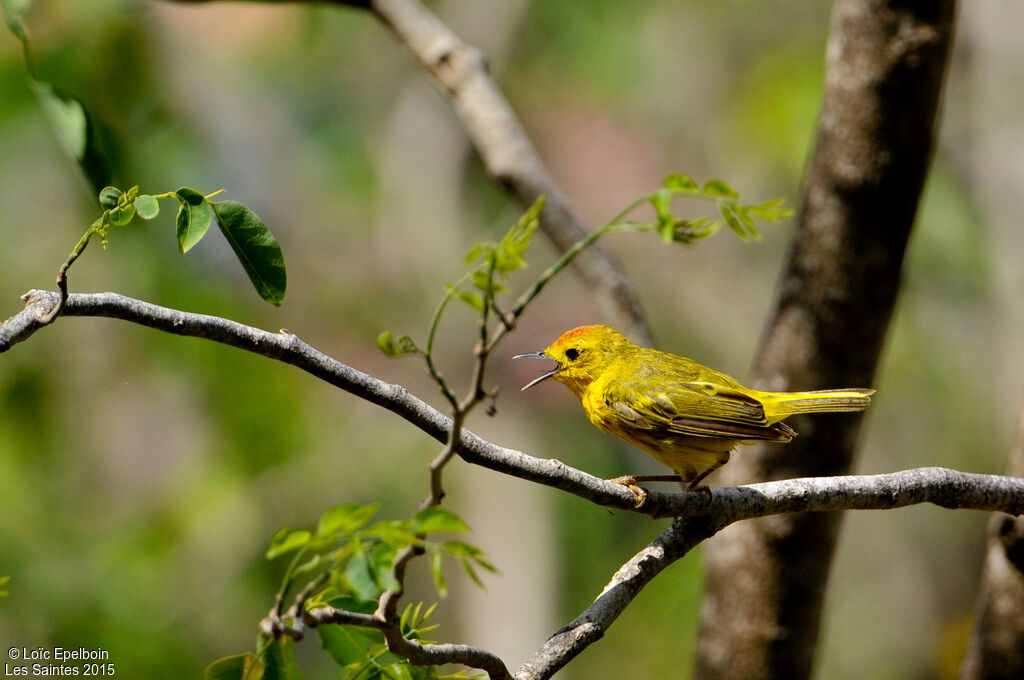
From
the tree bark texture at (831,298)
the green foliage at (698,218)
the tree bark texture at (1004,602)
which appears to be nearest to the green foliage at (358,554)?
the green foliage at (698,218)

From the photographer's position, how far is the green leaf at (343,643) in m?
1.69

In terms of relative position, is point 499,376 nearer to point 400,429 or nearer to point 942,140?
point 400,429

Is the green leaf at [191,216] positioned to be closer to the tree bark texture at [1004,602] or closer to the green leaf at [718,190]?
the green leaf at [718,190]

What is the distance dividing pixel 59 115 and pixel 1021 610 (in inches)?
127

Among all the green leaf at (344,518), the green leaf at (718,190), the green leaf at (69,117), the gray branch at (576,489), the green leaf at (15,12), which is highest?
the green leaf at (15,12)

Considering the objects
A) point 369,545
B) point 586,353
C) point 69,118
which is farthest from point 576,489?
point 69,118

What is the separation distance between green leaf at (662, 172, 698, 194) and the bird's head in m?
1.40

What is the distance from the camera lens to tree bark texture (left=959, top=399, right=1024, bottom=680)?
2986 mm

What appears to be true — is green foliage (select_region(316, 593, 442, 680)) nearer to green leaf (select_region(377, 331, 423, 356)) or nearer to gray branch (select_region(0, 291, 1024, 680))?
gray branch (select_region(0, 291, 1024, 680))

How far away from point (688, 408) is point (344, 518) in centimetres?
159

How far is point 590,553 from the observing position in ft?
27.1

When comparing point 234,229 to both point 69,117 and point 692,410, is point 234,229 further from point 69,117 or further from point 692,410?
point 692,410

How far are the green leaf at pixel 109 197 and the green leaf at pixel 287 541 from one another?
0.67m

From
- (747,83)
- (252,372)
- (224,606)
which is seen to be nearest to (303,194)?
(252,372)
